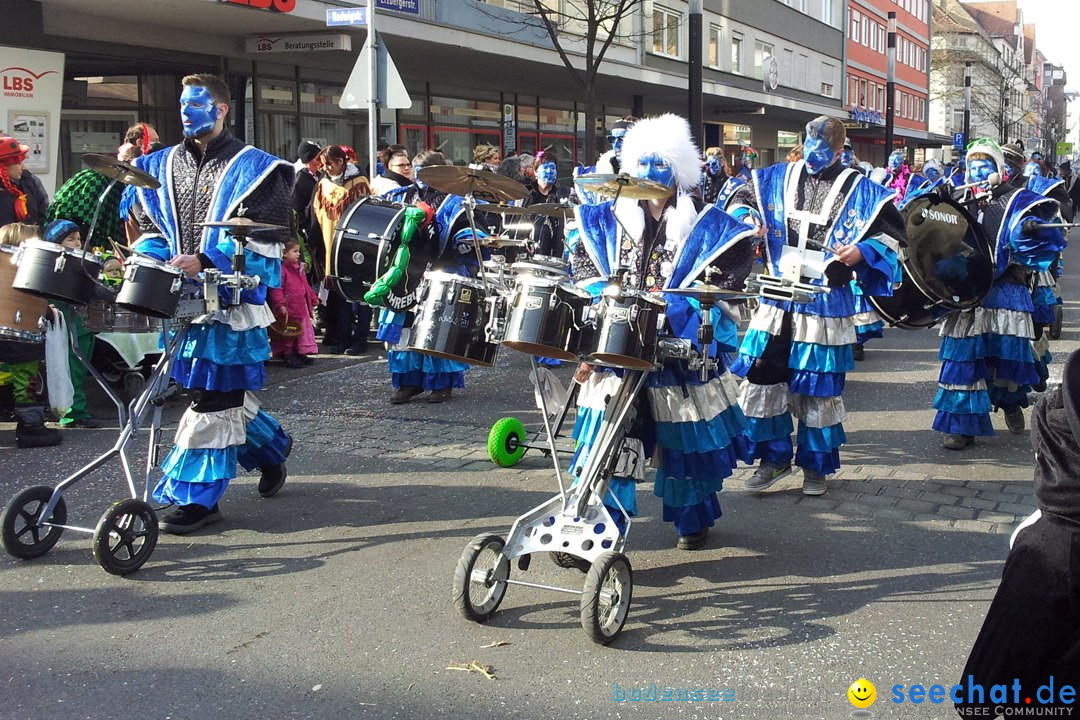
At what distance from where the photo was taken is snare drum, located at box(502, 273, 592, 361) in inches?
161

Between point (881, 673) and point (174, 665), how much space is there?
2.50 m

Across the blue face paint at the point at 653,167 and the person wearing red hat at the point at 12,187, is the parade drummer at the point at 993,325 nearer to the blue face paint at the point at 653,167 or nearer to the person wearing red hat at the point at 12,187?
the blue face paint at the point at 653,167

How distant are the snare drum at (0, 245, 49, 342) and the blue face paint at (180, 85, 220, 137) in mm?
1356

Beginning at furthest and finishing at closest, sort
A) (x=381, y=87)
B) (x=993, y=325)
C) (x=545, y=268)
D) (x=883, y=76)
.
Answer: (x=883, y=76) → (x=381, y=87) → (x=993, y=325) → (x=545, y=268)

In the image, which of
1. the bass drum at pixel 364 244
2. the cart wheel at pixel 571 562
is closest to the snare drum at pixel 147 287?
the cart wheel at pixel 571 562

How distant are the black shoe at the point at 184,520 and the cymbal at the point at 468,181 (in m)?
1.94

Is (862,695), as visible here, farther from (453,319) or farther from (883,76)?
(883,76)

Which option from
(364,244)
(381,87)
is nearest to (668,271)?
(364,244)

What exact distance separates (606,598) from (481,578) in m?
0.49

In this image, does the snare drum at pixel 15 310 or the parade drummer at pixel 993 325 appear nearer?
the snare drum at pixel 15 310

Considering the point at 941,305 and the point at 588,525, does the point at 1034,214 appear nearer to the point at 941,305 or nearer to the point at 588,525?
the point at 941,305

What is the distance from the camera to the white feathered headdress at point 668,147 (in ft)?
15.1

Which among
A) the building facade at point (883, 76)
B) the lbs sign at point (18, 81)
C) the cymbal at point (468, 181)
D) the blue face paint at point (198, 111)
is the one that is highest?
the building facade at point (883, 76)

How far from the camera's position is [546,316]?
409 cm
